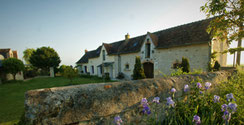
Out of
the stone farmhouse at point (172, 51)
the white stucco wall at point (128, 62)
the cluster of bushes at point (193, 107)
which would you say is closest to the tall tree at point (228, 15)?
the stone farmhouse at point (172, 51)

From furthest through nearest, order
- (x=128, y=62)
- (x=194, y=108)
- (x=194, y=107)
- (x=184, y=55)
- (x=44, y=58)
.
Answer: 1. (x=44, y=58)
2. (x=128, y=62)
3. (x=184, y=55)
4. (x=194, y=107)
5. (x=194, y=108)

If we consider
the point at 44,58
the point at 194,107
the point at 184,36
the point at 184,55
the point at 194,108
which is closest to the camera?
the point at 194,108

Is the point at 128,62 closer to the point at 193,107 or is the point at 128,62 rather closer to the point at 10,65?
the point at 193,107

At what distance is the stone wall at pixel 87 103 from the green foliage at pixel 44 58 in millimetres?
28891

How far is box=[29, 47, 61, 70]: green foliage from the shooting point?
23547 mm

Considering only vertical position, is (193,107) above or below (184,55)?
below

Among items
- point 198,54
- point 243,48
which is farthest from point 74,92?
point 198,54

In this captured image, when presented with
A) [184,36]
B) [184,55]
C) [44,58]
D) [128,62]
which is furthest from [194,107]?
[44,58]

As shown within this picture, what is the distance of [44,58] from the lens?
2381 centimetres

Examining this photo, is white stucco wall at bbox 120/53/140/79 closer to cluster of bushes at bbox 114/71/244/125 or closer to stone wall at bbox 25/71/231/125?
cluster of bushes at bbox 114/71/244/125

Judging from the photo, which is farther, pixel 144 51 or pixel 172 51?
pixel 144 51

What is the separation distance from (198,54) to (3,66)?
87.0 feet

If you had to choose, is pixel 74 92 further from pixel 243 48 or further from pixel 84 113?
pixel 243 48

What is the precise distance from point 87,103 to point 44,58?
29251 millimetres
